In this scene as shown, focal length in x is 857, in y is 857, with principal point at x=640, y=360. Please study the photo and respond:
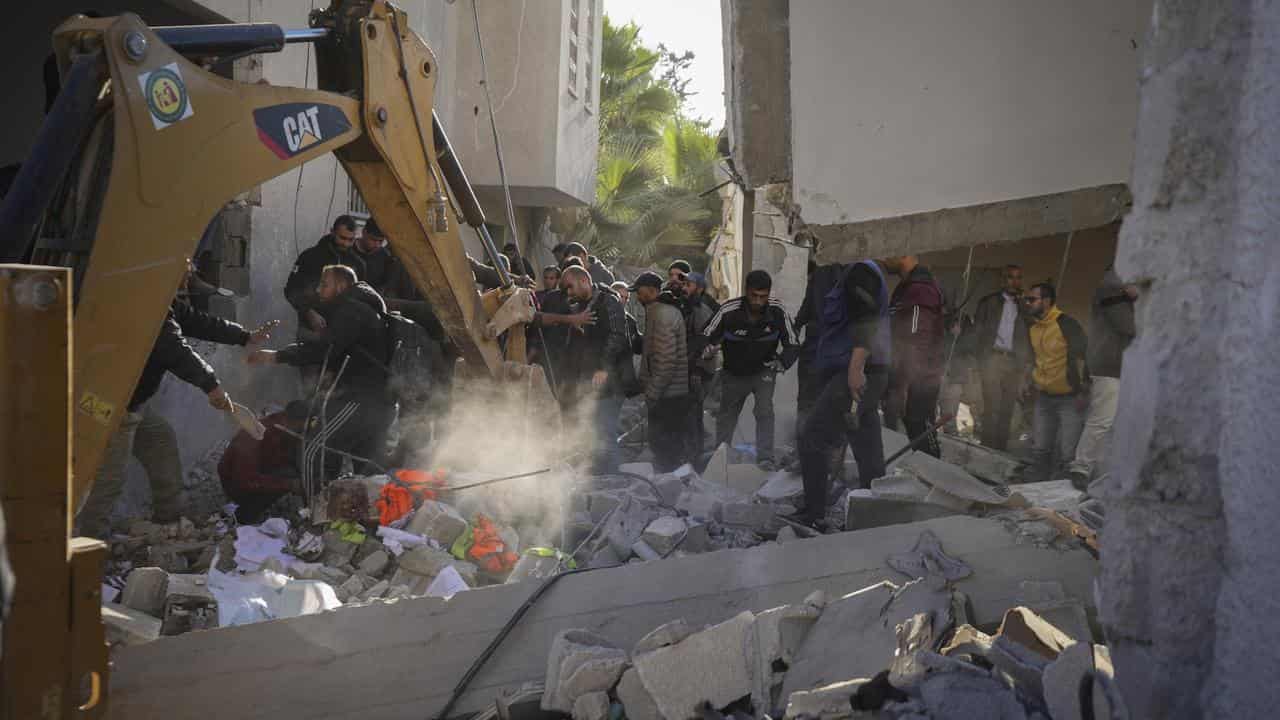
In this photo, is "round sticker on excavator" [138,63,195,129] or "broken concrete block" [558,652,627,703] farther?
"broken concrete block" [558,652,627,703]

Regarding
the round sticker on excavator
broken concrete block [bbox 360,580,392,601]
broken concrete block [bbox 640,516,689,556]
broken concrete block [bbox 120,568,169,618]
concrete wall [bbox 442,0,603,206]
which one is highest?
concrete wall [bbox 442,0,603,206]

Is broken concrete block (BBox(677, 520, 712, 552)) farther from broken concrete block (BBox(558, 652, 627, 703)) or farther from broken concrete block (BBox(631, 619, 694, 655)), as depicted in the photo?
broken concrete block (BBox(558, 652, 627, 703))

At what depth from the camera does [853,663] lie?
291 centimetres

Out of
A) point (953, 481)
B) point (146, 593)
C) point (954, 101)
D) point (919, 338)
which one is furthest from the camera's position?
point (919, 338)

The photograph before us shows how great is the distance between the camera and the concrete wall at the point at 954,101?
3.17 m

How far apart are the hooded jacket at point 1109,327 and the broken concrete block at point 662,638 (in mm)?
5417

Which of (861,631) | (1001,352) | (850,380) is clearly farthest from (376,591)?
(1001,352)

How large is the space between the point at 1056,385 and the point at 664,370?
3348 mm

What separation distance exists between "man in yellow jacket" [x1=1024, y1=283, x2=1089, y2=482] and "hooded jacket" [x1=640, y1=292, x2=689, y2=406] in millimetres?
3064

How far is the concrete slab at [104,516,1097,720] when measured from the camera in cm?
291

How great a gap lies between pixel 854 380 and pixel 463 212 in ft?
8.23

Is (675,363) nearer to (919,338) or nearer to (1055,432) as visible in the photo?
(919,338)

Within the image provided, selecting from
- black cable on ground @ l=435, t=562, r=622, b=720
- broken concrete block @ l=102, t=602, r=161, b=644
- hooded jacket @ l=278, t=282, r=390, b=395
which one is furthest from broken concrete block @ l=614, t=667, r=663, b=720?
hooded jacket @ l=278, t=282, r=390, b=395

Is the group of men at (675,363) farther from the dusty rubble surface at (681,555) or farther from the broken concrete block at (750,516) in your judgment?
the dusty rubble surface at (681,555)
